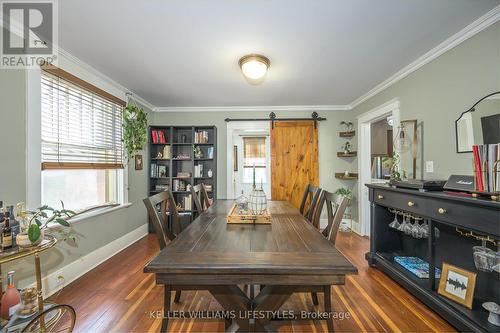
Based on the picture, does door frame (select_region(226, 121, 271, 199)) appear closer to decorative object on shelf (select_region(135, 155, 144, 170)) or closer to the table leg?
decorative object on shelf (select_region(135, 155, 144, 170))

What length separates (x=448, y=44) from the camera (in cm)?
206

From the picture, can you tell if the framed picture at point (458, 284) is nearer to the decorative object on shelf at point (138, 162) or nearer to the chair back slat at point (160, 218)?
the chair back slat at point (160, 218)

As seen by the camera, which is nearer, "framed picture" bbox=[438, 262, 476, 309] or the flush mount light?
"framed picture" bbox=[438, 262, 476, 309]

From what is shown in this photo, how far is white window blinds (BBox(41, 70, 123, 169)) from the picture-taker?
2.13 metres

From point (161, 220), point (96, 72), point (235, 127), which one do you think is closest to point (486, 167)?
point (161, 220)

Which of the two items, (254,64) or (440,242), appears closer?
(440,242)

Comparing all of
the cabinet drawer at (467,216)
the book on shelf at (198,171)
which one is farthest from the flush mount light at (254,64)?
the book on shelf at (198,171)

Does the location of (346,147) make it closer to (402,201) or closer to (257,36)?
(402,201)

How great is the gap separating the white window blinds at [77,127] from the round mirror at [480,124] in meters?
3.90

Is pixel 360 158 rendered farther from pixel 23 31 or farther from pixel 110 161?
pixel 23 31

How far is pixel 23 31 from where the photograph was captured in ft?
6.17

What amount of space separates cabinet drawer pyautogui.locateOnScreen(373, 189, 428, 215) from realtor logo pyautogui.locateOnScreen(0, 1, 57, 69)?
3390 mm

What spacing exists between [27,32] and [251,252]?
272 centimetres

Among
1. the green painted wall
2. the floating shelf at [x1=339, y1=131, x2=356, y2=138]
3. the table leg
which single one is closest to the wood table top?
the table leg
